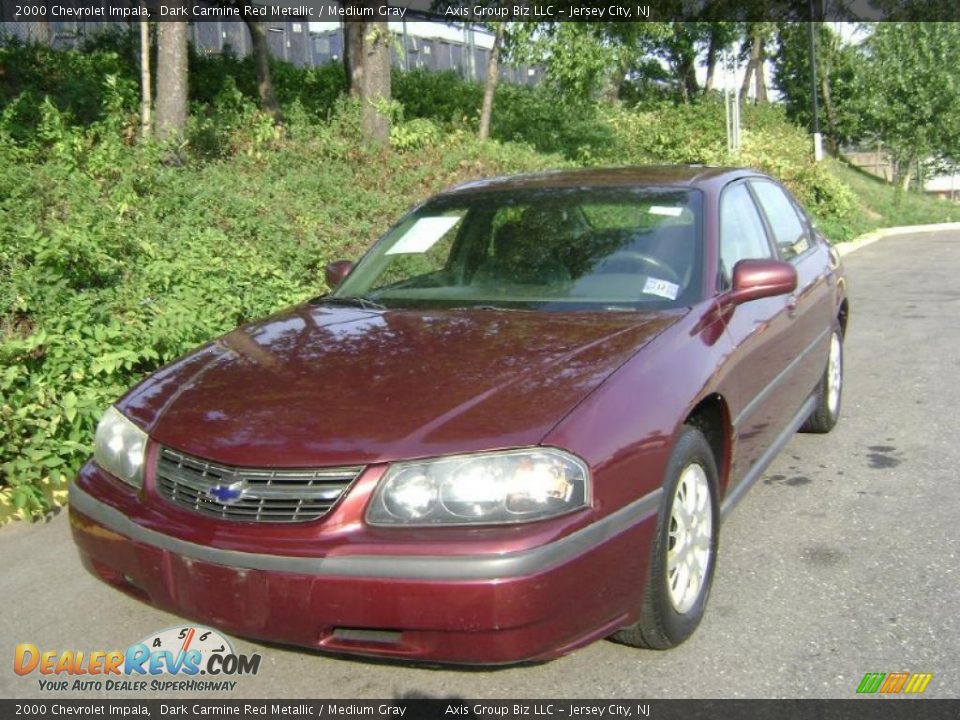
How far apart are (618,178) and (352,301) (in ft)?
4.33

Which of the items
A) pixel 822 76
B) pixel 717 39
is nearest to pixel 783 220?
pixel 717 39

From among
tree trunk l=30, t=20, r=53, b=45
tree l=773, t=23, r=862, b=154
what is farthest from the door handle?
tree l=773, t=23, r=862, b=154

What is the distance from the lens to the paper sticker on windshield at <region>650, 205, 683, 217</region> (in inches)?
161

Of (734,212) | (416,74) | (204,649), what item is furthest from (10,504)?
(416,74)

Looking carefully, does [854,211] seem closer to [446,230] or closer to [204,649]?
[446,230]

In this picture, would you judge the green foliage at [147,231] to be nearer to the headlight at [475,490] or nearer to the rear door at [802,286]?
the headlight at [475,490]

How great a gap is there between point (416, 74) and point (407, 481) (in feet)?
64.2

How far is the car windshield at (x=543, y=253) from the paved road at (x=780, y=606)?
116 cm

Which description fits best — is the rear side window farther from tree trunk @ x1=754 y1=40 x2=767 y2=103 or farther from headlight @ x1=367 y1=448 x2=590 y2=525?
tree trunk @ x1=754 y1=40 x2=767 y2=103

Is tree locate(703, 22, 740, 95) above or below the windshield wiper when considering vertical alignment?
above

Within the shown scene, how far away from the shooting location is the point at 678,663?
10.3 feet

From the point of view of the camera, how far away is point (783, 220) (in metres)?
5.23

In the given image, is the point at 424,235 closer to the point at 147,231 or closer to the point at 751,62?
the point at 147,231

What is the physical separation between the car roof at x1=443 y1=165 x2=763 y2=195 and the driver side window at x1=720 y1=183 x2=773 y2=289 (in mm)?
90
